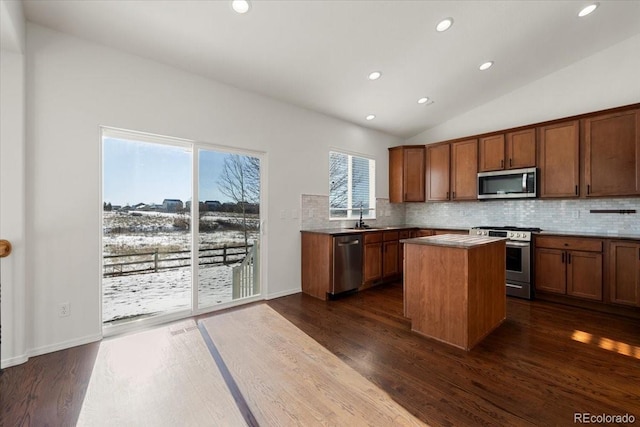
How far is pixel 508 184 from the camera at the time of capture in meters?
4.25

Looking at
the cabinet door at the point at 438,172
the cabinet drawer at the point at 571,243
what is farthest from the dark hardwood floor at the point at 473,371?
the cabinet door at the point at 438,172

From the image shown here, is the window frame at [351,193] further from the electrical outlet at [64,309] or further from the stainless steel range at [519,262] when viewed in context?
the electrical outlet at [64,309]

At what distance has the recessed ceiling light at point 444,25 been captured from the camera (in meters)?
2.80

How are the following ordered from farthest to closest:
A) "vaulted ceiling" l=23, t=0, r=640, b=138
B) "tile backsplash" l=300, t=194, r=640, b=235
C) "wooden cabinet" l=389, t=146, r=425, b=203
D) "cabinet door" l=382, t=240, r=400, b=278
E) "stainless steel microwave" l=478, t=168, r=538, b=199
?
"wooden cabinet" l=389, t=146, r=425, b=203 < "cabinet door" l=382, t=240, r=400, b=278 < "stainless steel microwave" l=478, t=168, r=538, b=199 < "tile backsplash" l=300, t=194, r=640, b=235 < "vaulted ceiling" l=23, t=0, r=640, b=138

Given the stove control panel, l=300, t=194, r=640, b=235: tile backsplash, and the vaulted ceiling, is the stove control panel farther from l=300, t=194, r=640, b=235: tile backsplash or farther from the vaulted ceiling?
the vaulted ceiling

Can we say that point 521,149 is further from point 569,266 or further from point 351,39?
point 351,39

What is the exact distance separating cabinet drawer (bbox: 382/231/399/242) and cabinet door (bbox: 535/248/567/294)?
196cm

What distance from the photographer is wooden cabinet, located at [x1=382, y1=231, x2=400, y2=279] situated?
15.0ft

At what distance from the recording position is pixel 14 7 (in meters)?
1.94

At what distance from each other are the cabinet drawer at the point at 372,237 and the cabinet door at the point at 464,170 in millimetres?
1616

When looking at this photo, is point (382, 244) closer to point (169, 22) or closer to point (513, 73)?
point (513, 73)

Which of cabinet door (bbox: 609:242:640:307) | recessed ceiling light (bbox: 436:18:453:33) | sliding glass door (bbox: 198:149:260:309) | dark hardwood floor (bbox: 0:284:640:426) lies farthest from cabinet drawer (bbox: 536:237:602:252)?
sliding glass door (bbox: 198:149:260:309)

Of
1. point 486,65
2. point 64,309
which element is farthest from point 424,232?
point 64,309

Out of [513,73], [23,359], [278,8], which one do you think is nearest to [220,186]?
[278,8]
